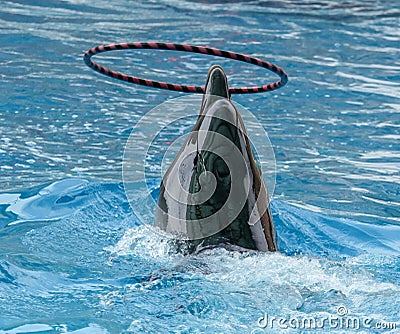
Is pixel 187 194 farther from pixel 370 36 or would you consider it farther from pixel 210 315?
pixel 370 36

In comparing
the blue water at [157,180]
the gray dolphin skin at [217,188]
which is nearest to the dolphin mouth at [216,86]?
the gray dolphin skin at [217,188]

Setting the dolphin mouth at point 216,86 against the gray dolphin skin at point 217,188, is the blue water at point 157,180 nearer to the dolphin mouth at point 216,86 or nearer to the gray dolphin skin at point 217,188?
the gray dolphin skin at point 217,188

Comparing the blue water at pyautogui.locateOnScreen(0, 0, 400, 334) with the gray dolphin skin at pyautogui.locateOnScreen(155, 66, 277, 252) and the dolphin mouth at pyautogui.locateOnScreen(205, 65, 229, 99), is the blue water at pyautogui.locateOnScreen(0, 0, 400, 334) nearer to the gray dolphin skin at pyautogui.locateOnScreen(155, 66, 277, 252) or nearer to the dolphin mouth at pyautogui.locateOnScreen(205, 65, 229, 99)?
the gray dolphin skin at pyautogui.locateOnScreen(155, 66, 277, 252)

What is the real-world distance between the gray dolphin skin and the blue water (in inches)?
3.9

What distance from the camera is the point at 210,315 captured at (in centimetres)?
326

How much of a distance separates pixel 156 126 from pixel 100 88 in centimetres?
103

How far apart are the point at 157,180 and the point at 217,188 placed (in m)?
2.12

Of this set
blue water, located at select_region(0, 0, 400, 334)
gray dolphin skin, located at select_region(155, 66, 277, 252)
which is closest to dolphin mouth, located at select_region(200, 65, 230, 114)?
gray dolphin skin, located at select_region(155, 66, 277, 252)

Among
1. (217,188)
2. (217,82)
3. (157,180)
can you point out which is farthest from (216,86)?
(157,180)

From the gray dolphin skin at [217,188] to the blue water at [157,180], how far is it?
0.33 ft

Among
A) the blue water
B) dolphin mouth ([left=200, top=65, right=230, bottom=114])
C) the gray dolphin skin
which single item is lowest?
the blue water

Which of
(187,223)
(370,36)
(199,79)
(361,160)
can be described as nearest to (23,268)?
(187,223)

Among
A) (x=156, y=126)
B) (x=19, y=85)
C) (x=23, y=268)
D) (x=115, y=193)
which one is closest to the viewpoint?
(x=23, y=268)

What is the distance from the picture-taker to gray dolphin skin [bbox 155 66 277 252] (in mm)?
3330
